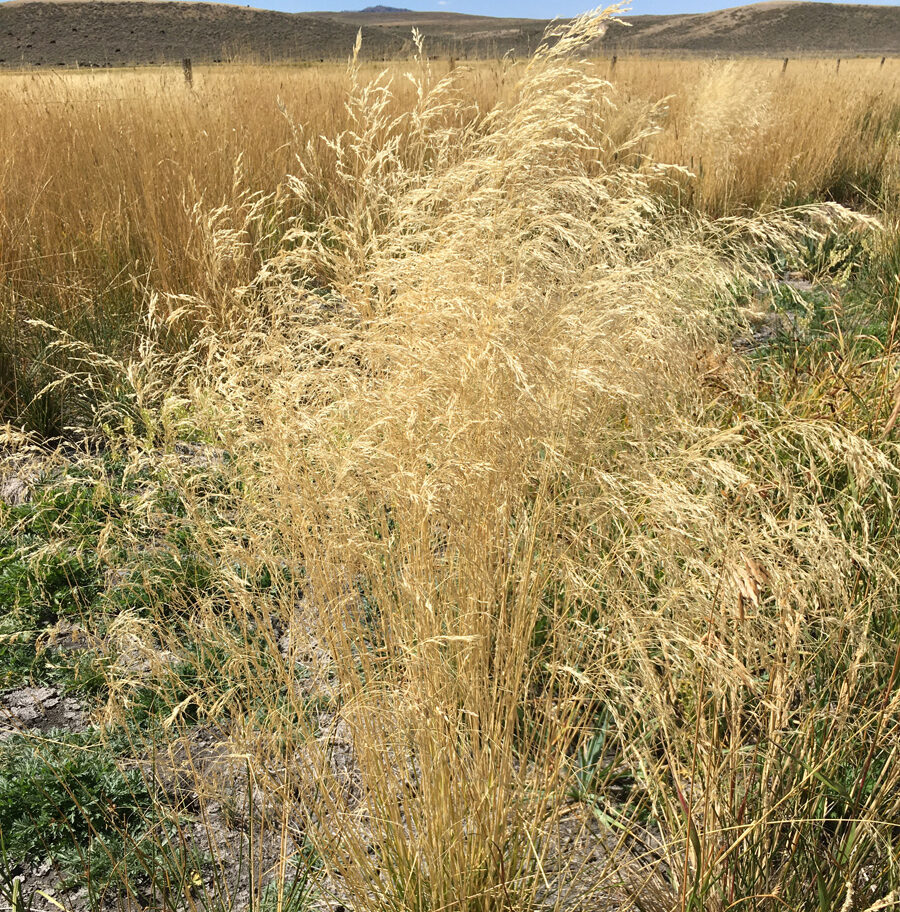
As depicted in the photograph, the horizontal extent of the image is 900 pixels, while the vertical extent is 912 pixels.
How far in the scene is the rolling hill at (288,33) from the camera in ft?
135

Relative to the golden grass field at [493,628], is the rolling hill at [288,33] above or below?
above

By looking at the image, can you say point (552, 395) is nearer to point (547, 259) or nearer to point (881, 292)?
point (547, 259)

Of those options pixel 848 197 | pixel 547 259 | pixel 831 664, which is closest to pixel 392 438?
pixel 547 259

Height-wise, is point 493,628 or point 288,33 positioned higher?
point 288,33

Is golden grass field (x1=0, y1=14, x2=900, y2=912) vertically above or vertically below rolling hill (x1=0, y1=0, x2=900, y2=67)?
below

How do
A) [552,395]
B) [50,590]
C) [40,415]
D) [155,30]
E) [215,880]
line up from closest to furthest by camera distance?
[552,395] → [215,880] → [50,590] → [40,415] → [155,30]

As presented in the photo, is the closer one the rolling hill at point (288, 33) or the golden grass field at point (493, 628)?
the golden grass field at point (493, 628)

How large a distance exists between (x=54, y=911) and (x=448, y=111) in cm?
704

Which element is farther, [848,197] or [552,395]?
[848,197]

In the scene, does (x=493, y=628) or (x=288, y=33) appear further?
(x=288, y=33)

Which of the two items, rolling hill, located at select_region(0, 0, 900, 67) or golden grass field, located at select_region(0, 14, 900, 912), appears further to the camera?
rolling hill, located at select_region(0, 0, 900, 67)

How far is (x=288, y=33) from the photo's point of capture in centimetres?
5003

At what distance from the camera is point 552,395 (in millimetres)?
1233

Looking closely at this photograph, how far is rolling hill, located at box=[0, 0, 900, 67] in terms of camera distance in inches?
1623
